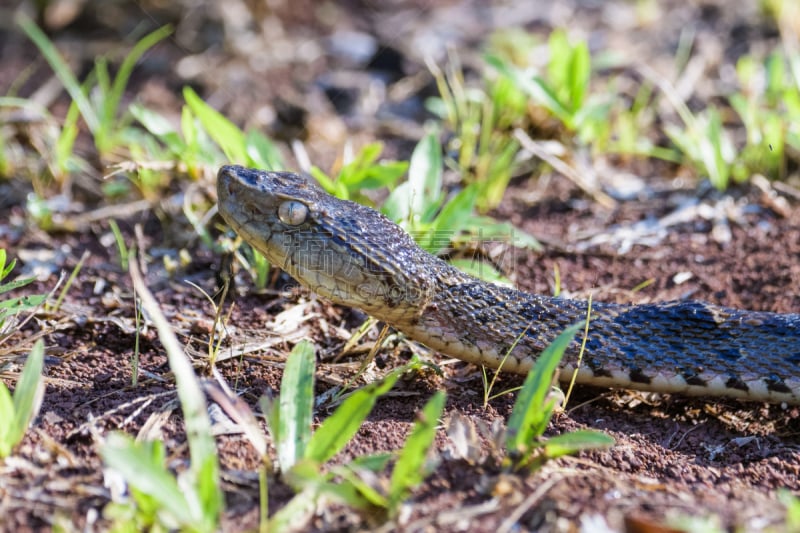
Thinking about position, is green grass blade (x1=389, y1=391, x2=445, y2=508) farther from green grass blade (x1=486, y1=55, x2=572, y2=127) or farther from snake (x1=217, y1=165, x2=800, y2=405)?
green grass blade (x1=486, y1=55, x2=572, y2=127)

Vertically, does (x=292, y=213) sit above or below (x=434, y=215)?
above

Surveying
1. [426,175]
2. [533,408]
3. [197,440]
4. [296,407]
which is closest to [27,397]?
[197,440]

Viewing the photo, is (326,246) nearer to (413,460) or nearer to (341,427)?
(341,427)

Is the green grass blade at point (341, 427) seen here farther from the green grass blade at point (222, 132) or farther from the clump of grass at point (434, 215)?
the green grass blade at point (222, 132)

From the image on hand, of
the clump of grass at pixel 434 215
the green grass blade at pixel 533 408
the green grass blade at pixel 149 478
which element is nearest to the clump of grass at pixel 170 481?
the green grass blade at pixel 149 478

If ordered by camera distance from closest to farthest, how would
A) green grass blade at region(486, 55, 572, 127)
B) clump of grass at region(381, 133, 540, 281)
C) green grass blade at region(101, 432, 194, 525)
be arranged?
green grass blade at region(101, 432, 194, 525)
clump of grass at region(381, 133, 540, 281)
green grass blade at region(486, 55, 572, 127)

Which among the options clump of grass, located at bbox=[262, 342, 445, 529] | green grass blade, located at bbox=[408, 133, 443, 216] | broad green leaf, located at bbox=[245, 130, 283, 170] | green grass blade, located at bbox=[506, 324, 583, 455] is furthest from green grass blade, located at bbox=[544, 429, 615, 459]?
broad green leaf, located at bbox=[245, 130, 283, 170]
